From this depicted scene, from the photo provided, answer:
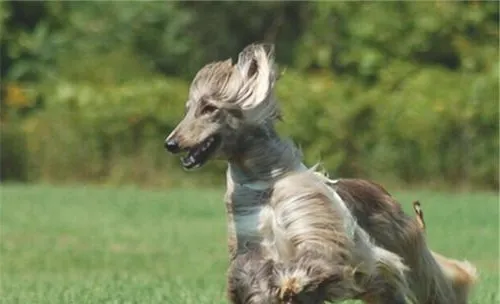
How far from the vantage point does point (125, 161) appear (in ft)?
87.2

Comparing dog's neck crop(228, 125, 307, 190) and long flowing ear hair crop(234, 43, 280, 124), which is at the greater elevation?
long flowing ear hair crop(234, 43, 280, 124)

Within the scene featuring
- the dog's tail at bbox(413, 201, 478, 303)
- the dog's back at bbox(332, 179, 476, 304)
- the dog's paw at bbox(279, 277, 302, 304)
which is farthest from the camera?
the dog's tail at bbox(413, 201, 478, 303)

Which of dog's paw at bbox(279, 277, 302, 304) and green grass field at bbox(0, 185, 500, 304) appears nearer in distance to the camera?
dog's paw at bbox(279, 277, 302, 304)

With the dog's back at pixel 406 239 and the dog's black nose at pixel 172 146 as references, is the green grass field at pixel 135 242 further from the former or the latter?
the dog's black nose at pixel 172 146

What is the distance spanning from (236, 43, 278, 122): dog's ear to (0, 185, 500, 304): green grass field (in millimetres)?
2303

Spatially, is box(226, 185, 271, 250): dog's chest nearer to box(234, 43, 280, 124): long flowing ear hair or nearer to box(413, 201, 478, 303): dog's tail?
box(234, 43, 280, 124): long flowing ear hair

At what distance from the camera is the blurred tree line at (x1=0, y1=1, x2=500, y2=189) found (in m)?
25.6

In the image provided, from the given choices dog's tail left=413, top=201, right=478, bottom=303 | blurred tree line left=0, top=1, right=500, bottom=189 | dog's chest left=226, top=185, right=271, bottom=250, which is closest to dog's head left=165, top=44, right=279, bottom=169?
dog's chest left=226, top=185, right=271, bottom=250

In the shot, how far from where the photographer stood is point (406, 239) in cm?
764

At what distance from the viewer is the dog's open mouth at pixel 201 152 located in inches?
264

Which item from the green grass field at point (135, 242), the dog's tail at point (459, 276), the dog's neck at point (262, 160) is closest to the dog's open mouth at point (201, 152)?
the dog's neck at point (262, 160)

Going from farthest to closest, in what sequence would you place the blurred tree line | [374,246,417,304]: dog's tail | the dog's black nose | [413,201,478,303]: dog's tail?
1. the blurred tree line
2. [413,201,478,303]: dog's tail
3. [374,246,417,304]: dog's tail
4. the dog's black nose

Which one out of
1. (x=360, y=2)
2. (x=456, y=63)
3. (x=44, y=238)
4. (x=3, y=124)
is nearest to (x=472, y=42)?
(x=456, y=63)

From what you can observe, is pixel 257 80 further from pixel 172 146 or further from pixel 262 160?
pixel 172 146
